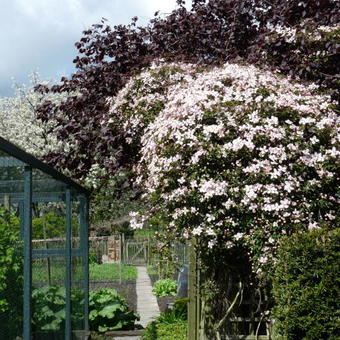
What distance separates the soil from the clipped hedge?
8156 millimetres

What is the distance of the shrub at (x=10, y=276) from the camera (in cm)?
331

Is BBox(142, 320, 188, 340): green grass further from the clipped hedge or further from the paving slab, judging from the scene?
the clipped hedge

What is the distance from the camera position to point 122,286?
54.2 ft

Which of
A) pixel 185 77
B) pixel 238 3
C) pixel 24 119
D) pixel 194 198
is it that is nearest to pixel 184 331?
pixel 194 198

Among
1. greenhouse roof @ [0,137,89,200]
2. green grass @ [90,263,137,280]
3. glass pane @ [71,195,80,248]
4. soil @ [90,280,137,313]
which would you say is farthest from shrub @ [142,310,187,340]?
green grass @ [90,263,137,280]

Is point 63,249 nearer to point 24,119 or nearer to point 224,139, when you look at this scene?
point 224,139

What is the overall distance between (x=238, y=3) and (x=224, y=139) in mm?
5162

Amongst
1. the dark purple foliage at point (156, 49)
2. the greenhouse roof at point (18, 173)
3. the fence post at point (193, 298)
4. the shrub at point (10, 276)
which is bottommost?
the fence post at point (193, 298)

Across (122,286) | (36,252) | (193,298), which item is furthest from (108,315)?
(122,286)

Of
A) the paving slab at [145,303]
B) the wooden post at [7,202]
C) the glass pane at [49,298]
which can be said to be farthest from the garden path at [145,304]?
the wooden post at [7,202]

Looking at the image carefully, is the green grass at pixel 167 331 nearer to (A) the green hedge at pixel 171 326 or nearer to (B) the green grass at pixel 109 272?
(A) the green hedge at pixel 171 326

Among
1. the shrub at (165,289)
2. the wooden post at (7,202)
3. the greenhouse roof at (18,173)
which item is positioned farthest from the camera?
the shrub at (165,289)

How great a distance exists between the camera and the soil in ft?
45.8

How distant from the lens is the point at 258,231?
6074mm
